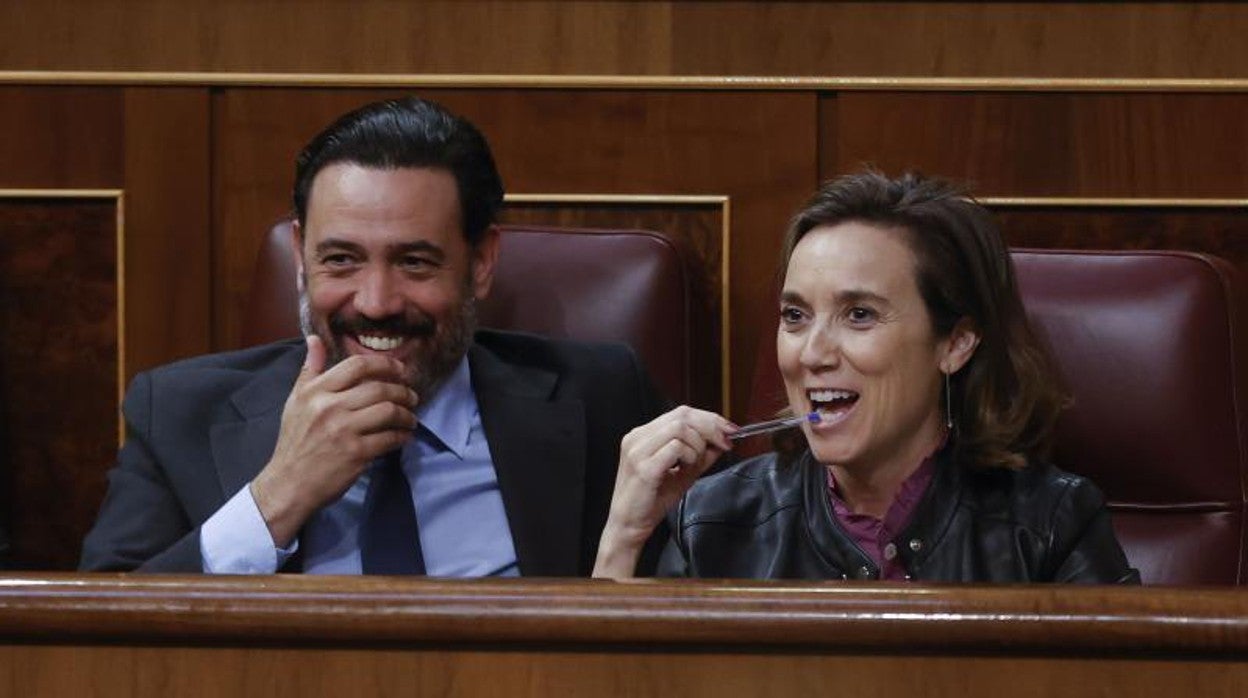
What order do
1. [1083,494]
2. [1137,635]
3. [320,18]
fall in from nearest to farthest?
[1137,635] → [1083,494] → [320,18]

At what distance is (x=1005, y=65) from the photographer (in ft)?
7.07

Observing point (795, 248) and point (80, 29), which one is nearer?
point (795, 248)

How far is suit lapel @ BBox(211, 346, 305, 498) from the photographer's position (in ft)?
4.15

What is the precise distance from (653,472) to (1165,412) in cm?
33

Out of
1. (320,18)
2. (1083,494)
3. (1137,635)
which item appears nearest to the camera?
(1137,635)

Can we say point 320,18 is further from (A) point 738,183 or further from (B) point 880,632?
(B) point 880,632

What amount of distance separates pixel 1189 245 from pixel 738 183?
34 centimetres

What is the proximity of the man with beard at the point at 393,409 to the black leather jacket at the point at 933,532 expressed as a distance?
0.11 m

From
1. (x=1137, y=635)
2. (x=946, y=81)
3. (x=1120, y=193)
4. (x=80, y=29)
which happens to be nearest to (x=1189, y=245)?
(x=1120, y=193)

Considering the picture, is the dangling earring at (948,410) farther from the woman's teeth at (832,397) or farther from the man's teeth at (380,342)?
the man's teeth at (380,342)

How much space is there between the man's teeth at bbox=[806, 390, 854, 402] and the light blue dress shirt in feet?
0.74

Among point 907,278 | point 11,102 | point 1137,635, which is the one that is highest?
point 11,102

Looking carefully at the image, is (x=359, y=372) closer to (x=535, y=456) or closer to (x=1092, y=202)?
(x=535, y=456)

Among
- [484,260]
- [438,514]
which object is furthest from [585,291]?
[438,514]
